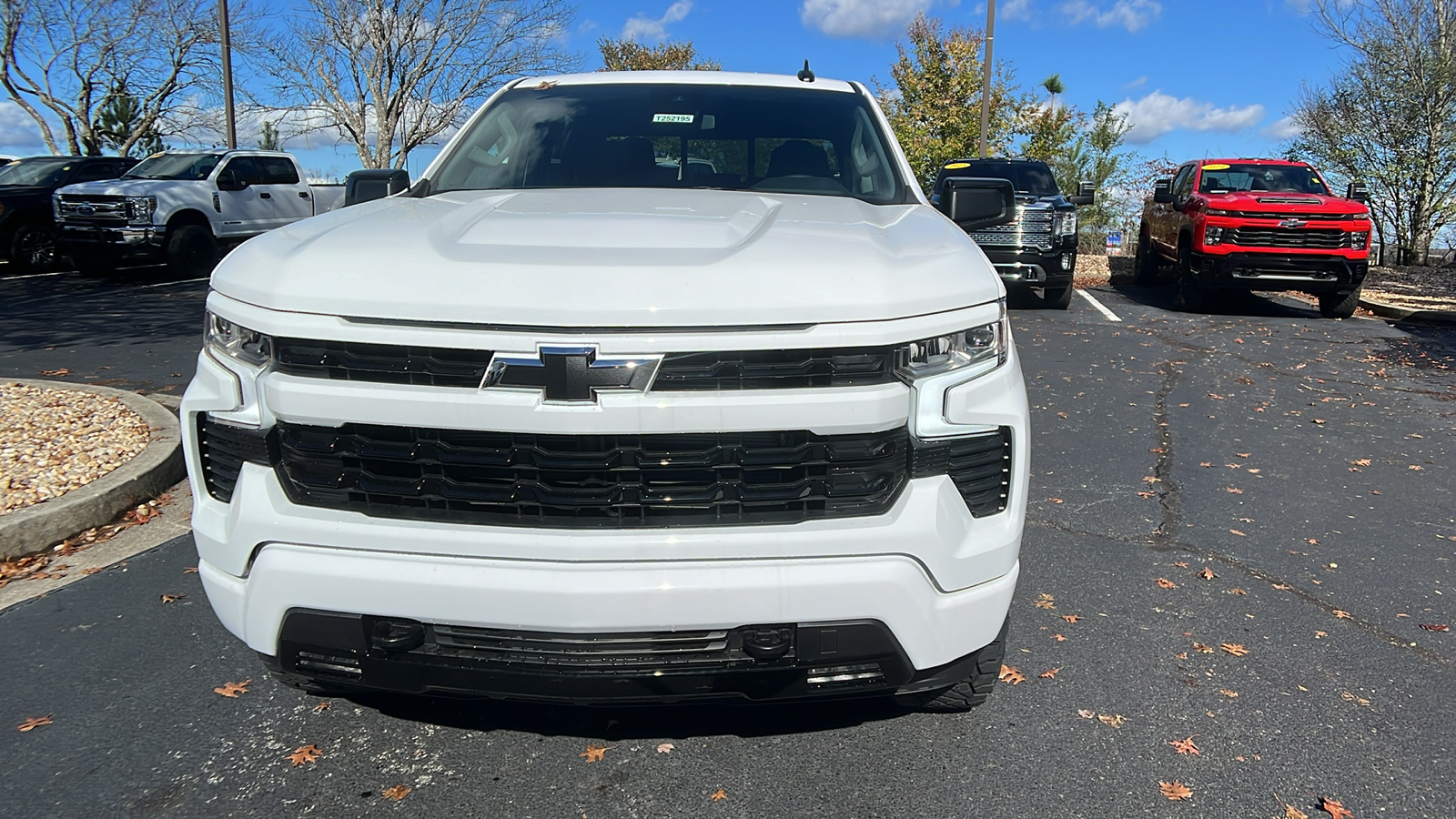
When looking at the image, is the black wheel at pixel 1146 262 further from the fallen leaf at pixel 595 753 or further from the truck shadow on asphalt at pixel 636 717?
the fallen leaf at pixel 595 753

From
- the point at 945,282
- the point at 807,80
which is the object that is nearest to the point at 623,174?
the point at 807,80

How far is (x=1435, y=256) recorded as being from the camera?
66.3ft

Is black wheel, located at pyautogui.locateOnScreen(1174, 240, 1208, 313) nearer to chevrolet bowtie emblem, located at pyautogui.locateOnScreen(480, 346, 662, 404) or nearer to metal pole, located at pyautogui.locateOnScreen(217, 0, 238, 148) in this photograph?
chevrolet bowtie emblem, located at pyautogui.locateOnScreen(480, 346, 662, 404)

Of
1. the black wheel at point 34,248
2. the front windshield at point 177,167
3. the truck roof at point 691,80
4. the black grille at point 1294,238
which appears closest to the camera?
the truck roof at point 691,80

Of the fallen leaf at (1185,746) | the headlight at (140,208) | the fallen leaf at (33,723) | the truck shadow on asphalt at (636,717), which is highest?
the headlight at (140,208)

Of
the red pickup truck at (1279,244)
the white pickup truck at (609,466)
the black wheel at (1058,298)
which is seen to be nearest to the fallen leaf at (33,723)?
the white pickup truck at (609,466)

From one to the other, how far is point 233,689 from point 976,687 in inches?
87.2

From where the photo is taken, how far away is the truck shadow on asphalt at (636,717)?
2.88m

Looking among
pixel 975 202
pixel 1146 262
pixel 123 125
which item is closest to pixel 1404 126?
pixel 1146 262

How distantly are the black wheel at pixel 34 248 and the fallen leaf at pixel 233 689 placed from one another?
15.2 metres

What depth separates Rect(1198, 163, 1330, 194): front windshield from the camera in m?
13.8

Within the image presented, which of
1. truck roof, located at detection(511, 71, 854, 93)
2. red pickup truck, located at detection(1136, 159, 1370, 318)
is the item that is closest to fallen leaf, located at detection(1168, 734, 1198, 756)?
truck roof, located at detection(511, 71, 854, 93)

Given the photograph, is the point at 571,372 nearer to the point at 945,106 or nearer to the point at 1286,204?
the point at 1286,204

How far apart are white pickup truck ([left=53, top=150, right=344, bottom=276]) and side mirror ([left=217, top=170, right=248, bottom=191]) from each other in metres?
0.02
